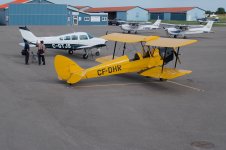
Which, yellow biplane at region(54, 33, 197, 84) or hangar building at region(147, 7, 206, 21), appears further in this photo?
hangar building at region(147, 7, 206, 21)

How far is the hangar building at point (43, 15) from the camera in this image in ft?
277

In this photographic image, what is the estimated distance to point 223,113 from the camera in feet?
38.5

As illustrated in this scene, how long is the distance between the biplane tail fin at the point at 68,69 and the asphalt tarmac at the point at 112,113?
0.45 meters

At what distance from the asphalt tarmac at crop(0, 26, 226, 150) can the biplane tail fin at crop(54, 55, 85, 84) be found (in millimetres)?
446

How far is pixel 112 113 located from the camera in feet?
37.8

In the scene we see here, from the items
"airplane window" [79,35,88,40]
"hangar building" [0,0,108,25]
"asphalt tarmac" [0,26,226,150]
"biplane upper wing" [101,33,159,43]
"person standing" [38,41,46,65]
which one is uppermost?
"hangar building" [0,0,108,25]

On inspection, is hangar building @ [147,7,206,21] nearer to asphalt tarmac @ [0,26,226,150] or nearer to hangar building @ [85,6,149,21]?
hangar building @ [85,6,149,21]

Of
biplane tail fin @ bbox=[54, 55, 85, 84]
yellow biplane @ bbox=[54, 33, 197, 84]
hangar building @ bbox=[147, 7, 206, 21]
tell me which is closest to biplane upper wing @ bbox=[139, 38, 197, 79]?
yellow biplane @ bbox=[54, 33, 197, 84]

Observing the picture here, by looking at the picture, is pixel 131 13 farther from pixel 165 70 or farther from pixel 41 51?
pixel 165 70

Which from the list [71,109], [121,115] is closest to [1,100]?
[71,109]

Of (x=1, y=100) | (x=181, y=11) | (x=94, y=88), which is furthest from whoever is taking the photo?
(x=181, y=11)

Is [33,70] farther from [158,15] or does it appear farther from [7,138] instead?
[158,15]

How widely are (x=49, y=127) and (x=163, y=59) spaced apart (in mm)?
8464

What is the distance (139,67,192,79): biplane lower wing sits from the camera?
51.1ft
